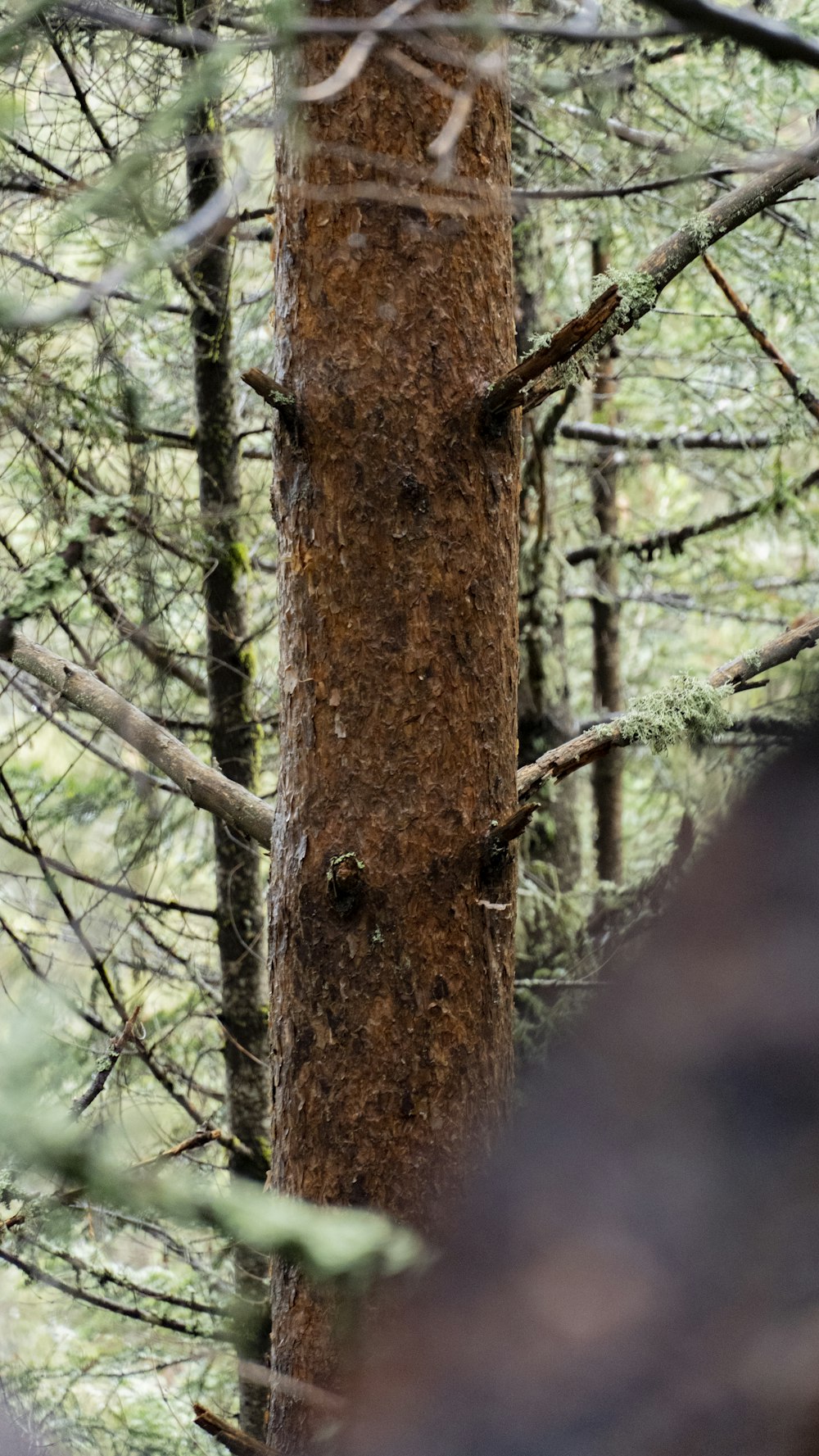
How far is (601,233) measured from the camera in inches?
183

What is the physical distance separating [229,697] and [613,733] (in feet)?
6.24

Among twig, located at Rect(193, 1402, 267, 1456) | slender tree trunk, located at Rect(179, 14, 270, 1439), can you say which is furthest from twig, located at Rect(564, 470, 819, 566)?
twig, located at Rect(193, 1402, 267, 1456)

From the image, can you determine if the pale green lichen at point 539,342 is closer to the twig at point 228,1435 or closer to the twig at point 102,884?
the twig at point 228,1435

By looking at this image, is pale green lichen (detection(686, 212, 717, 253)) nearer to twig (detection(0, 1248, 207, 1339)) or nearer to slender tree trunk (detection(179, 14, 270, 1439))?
slender tree trunk (detection(179, 14, 270, 1439))

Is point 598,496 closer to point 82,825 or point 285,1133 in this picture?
point 82,825

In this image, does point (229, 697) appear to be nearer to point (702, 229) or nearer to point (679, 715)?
point (679, 715)

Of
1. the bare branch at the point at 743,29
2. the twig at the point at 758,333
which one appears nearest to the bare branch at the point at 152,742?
the bare branch at the point at 743,29

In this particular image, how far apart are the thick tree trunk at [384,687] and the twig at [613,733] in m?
0.16

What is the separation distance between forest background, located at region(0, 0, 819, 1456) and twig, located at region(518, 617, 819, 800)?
0.02 meters

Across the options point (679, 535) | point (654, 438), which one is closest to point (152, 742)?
point (679, 535)

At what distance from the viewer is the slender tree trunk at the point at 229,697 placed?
147 inches

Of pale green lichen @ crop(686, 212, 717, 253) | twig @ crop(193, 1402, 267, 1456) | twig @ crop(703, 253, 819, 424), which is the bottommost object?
twig @ crop(193, 1402, 267, 1456)

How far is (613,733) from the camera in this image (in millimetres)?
2281

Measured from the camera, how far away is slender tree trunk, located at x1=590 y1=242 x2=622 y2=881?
5.66 m
